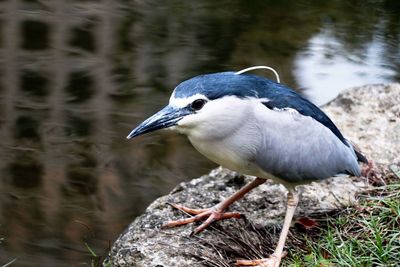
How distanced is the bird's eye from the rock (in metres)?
0.72

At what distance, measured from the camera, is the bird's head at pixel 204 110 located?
10.5ft

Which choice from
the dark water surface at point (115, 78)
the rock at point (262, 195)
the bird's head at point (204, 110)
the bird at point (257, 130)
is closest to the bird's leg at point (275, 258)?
the bird at point (257, 130)

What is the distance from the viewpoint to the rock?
358 centimetres

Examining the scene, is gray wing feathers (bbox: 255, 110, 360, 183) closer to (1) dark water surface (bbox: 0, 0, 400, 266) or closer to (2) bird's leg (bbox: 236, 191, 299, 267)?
(2) bird's leg (bbox: 236, 191, 299, 267)

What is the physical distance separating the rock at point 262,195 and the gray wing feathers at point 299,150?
456mm

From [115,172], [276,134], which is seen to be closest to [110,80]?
[115,172]

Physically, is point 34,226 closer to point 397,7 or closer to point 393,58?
point 393,58

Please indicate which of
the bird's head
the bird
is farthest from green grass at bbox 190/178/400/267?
the bird's head

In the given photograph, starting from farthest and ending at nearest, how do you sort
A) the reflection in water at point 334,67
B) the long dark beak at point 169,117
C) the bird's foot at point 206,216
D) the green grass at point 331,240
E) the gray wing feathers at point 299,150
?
the reflection in water at point 334,67, the bird's foot at point 206,216, the green grass at point 331,240, the gray wing feathers at point 299,150, the long dark beak at point 169,117

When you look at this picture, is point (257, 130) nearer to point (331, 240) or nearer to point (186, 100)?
point (186, 100)

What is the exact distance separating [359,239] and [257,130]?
2.58ft

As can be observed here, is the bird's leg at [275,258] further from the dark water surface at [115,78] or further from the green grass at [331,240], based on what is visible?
the dark water surface at [115,78]

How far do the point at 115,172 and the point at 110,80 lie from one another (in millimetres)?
1438

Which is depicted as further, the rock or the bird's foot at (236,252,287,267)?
the rock
